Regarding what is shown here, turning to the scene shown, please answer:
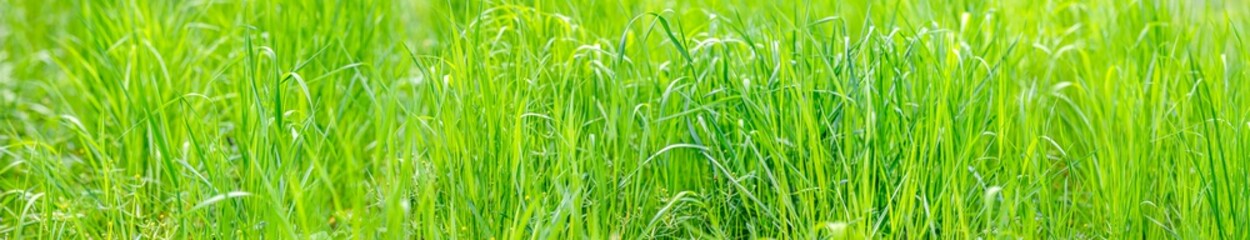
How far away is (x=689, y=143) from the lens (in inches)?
125

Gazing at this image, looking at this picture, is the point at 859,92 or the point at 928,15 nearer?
the point at 859,92

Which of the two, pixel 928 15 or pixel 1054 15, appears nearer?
pixel 928 15

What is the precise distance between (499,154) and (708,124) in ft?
1.90

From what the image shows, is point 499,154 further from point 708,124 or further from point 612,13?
point 612,13

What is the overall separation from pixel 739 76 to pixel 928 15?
0.84m

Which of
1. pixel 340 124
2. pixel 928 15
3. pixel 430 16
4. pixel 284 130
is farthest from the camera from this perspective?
pixel 430 16

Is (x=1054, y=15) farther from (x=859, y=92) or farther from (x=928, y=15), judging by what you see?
(x=859, y=92)

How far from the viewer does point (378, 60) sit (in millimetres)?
4031

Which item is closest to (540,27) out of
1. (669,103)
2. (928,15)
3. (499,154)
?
(669,103)

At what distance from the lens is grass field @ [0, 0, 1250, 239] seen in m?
2.77

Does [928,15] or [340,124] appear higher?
[928,15]

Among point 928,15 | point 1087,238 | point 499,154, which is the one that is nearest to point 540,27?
point 499,154

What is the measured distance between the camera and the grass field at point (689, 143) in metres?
2.77

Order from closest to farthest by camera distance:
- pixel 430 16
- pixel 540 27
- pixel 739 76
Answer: pixel 739 76
pixel 540 27
pixel 430 16
